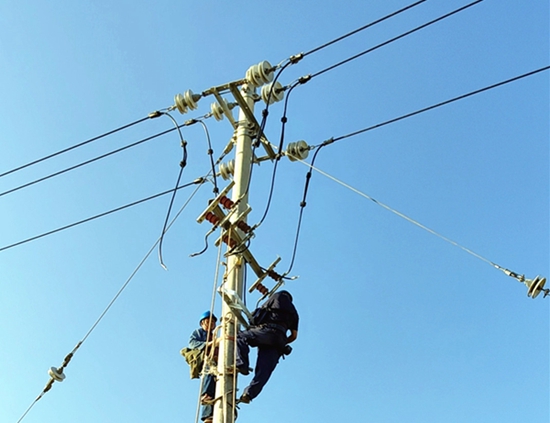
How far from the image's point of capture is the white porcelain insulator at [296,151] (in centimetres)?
798

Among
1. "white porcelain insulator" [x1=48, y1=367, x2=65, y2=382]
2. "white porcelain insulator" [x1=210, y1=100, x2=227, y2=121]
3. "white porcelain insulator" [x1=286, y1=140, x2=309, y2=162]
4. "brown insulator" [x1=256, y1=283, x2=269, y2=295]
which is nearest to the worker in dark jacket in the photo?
"brown insulator" [x1=256, y1=283, x2=269, y2=295]

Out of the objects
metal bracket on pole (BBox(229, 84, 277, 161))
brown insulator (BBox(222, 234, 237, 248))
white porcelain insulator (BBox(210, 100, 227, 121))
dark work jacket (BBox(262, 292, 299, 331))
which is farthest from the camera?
white porcelain insulator (BBox(210, 100, 227, 121))

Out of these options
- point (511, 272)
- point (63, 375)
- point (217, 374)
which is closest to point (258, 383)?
point (217, 374)

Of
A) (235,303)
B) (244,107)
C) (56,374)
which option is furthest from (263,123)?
(56,374)

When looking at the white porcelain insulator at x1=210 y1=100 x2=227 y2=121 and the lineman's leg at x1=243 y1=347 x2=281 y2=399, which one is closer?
the lineman's leg at x1=243 y1=347 x2=281 y2=399

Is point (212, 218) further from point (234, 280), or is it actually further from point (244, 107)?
point (244, 107)

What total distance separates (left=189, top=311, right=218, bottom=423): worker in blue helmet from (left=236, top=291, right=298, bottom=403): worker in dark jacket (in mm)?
293

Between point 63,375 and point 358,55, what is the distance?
16.6 feet

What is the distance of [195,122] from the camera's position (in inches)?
332

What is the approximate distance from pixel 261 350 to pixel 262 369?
0.22 metres

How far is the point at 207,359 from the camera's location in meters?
6.10

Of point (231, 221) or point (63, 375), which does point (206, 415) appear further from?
point (63, 375)

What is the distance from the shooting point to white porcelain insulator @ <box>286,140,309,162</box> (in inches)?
314

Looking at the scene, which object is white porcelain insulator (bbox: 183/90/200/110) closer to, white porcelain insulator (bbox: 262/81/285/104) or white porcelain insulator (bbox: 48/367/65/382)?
white porcelain insulator (bbox: 262/81/285/104)
